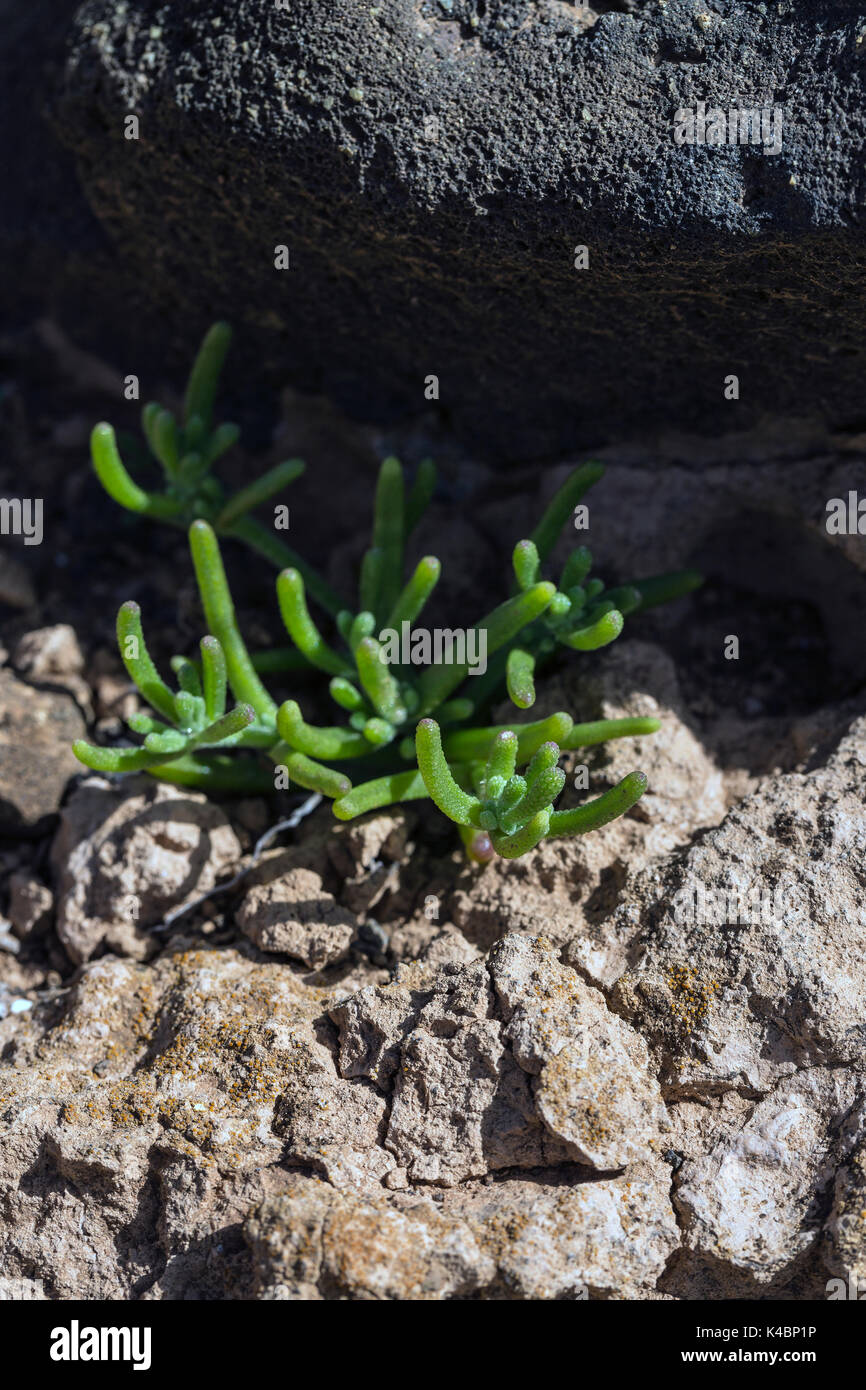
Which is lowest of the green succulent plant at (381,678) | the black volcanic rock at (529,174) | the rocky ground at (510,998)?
the rocky ground at (510,998)

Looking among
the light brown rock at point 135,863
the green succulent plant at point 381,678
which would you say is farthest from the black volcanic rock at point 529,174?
the light brown rock at point 135,863

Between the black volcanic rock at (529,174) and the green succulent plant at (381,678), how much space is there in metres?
0.38

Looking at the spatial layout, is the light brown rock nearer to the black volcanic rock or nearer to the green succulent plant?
the green succulent plant

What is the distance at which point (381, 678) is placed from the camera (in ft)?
8.29

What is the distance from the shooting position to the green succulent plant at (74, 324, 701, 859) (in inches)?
90.6

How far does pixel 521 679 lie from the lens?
244 cm

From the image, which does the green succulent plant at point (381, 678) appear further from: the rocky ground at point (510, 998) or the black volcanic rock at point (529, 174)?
the black volcanic rock at point (529, 174)

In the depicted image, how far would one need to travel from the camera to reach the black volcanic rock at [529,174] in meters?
2.30

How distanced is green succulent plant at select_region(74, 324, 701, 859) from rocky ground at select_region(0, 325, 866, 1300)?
0.56 feet

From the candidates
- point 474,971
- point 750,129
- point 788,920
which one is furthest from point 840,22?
point 474,971

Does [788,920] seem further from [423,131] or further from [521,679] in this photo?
[423,131]

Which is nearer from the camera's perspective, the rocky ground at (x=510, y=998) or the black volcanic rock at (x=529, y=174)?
the rocky ground at (x=510, y=998)

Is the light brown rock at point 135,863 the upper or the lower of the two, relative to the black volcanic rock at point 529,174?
lower

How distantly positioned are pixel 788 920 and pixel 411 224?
1725 millimetres
